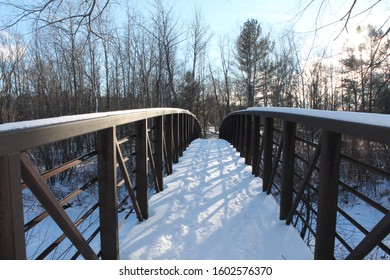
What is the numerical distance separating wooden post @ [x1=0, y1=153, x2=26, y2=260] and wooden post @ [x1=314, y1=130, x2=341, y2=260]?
1.77 m

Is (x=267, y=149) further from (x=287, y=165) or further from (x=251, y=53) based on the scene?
(x=251, y=53)

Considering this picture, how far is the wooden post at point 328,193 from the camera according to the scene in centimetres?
211

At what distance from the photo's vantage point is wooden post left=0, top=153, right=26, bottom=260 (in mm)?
1178

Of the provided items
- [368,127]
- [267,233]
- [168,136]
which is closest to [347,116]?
[368,127]

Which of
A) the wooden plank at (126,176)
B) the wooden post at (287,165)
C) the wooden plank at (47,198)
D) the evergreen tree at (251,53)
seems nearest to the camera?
the wooden plank at (47,198)

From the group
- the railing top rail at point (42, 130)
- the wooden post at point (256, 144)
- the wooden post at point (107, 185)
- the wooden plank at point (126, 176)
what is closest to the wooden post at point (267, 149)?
the wooden post at point (256, 144)

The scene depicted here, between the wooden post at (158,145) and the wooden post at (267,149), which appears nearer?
the wooden post at (267,149)

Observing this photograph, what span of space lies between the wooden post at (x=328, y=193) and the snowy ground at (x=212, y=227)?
0.38 m

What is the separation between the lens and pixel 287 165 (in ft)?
10.5

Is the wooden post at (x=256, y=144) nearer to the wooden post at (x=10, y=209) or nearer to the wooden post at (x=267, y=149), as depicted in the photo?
the wooden post at (x=267, y=149)

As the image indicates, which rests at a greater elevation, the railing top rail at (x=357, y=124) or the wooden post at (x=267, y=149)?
the railing top rail at (x=357, y=124)

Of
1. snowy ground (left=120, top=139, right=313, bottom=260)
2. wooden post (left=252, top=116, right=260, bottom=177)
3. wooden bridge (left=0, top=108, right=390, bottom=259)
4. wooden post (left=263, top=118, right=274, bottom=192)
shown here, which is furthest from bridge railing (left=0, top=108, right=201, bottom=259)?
wooden post (left=252, top=116, right=260, bottom=177)

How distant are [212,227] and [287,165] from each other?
0.95 m

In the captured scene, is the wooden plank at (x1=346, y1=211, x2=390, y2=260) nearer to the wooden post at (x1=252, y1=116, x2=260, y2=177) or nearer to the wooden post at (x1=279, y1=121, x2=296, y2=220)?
the wooden post at (x1=279, y1=121, x2=296, y2=220)
